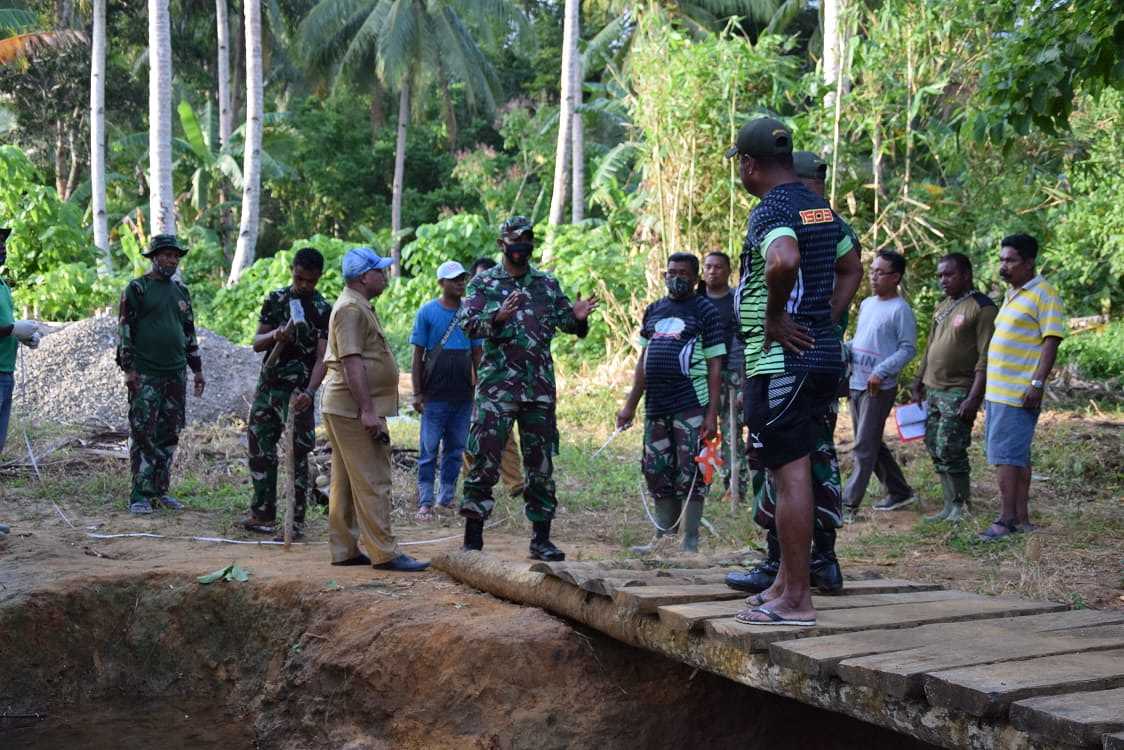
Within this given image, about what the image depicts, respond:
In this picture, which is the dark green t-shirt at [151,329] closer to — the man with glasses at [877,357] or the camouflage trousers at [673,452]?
the camouflage trousers at [673,452]

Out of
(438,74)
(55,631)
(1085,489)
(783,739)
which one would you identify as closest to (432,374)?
(55,631)

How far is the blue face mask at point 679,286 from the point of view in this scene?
20.8ft

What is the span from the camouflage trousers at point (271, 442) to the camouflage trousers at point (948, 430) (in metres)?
4.02

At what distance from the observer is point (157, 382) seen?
303 inches

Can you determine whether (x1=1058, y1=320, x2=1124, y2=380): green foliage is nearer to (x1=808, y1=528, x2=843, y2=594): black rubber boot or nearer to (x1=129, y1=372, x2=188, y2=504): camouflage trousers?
(x1=808, y1=528, x2=843, y2=594): black rubber boot

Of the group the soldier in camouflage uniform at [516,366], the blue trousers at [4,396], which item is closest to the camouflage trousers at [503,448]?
the soldier in camouflage uniform at [516,366]

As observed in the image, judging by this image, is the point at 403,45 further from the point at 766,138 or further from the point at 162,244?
the point at 766,138

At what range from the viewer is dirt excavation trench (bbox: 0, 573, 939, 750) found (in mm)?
4789

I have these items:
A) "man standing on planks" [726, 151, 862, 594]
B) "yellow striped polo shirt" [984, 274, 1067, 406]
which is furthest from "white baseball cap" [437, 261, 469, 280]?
"man standing on planks" [726, 151, 862, 594]

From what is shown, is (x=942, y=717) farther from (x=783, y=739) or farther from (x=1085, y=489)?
(x=1085, y=489)

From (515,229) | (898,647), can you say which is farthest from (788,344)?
(515,229)

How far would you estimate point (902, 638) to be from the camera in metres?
3.81

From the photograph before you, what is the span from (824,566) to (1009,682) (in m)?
1.37

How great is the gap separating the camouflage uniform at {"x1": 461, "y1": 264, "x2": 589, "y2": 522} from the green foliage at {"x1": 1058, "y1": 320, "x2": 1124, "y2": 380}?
395 inches
